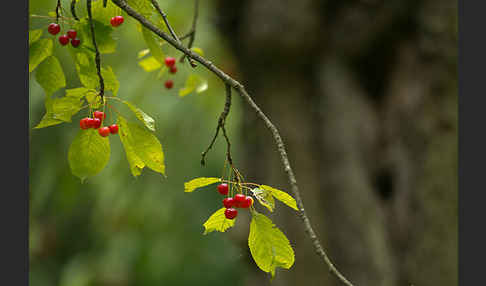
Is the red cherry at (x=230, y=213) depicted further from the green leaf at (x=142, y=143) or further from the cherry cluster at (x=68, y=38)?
the cherry cluster at (x=68, y=38)

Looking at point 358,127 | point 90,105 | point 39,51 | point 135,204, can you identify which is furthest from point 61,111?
point 135,204

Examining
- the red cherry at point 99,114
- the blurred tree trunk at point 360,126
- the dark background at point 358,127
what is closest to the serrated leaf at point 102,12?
the red cherry at point 99,114

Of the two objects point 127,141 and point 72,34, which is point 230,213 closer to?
point 127,141

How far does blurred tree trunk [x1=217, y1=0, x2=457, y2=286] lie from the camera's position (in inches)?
69.6

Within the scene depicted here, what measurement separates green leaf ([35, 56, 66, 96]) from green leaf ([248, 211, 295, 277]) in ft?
1.29

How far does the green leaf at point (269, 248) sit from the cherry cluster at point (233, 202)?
4cm

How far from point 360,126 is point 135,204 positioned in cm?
254

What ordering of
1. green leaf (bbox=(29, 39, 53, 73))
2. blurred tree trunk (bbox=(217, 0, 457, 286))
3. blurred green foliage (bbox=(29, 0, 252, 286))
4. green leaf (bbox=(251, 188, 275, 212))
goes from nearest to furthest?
green leaf (bbox=(251, 188, 275, 212))
green leaf (bbox=(29, 39, 53, 73))
blurred tree trunk (bbox=(217, 0, 457, 286))
blurred green foliage (bbox=(29, 0, 252, 286))

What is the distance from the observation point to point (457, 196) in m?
1.75

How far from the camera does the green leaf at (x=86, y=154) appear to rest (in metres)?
0.69

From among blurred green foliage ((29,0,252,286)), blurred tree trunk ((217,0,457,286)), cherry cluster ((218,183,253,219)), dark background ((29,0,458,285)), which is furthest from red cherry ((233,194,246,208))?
blurred green foliage ((29,0,252,286))

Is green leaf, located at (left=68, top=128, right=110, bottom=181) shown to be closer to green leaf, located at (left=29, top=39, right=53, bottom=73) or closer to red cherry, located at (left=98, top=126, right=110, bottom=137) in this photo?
red cherry, located at (left=98, top=126, right=110, bottom=137)

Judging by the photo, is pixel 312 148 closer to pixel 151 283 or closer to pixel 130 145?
pixel 130 145

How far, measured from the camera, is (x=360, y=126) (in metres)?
2.03
